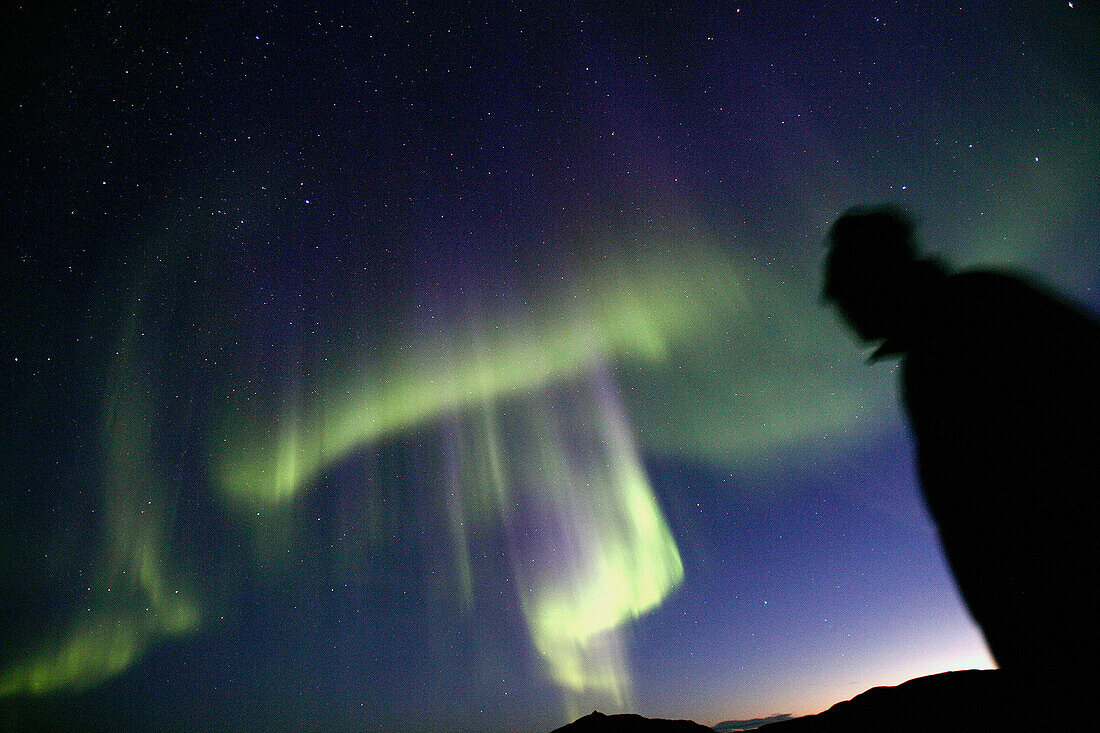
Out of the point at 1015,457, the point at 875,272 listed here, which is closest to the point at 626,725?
the point at 1015,457

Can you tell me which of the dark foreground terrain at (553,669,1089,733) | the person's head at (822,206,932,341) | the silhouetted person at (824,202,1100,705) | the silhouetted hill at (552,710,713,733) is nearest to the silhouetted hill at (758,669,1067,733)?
the dark foreground terrain at (553,669,1089,733)

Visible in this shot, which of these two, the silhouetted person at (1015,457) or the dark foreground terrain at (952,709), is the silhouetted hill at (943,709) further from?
the silhouetted person at (1015,457)

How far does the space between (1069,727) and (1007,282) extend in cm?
147

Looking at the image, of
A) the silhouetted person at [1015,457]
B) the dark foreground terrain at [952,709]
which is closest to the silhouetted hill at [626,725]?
the dark foreground terrain at [952,709]

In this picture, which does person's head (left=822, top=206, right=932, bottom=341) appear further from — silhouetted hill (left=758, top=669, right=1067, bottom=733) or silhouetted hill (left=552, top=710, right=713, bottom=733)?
silhouetted hill (left=552, top=710, right=713, bottom=733)

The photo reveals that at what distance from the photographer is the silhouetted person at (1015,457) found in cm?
137

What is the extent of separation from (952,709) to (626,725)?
13.7ft

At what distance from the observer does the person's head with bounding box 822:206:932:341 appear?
184 cm

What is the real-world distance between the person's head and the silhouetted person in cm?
10

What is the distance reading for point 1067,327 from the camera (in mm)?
1476

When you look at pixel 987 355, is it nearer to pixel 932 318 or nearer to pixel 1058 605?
pixel 932 318

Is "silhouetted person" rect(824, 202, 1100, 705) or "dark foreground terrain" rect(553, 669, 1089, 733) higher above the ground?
"silhouetted person" rect(824, 202, 1100, 705)

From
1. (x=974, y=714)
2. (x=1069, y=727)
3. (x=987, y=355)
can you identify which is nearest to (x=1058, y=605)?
(x=1069, y=727)

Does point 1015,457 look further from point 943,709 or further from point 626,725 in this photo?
point 626,725
